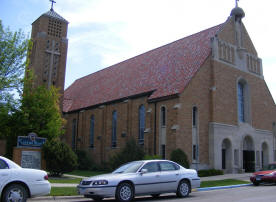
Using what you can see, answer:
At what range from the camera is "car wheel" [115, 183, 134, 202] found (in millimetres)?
11594

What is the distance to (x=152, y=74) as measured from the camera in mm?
32406

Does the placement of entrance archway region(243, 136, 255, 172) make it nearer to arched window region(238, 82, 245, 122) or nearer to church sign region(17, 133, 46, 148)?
arched window region(238, 82, 245, 122)

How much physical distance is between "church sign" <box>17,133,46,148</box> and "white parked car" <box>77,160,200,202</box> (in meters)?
9.44

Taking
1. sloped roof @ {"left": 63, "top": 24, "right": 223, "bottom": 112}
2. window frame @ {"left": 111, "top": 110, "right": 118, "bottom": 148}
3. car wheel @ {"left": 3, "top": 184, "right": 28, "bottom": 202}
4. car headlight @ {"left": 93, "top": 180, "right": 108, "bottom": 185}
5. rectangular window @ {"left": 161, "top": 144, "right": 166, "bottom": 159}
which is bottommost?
car wheel @ {"left": 3, "top": 184, "right": 28, "bottom": 202}

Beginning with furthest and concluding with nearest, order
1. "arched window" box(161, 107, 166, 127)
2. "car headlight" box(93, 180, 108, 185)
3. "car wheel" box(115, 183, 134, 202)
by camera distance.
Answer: "arched window" box(161, 107, 166, 127) < "car wheel" box(115, 183, 134, 202) < "car headlight" box(93, 180, 108, 185)

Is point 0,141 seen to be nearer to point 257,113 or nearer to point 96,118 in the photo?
point 96,118

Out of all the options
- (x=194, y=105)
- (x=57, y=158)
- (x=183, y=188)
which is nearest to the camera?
(x=183, y=188)

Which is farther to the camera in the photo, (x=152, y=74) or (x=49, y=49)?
(x=49, y=49)

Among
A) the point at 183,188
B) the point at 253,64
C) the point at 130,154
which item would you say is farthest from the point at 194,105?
the point at 183,188

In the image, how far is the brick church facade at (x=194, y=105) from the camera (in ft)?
86.8

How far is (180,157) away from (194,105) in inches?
199

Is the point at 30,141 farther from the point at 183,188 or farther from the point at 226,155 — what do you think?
the point at 226,155

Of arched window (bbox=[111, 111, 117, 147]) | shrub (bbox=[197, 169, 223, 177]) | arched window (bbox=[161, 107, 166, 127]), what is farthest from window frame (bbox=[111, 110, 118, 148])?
shrub (bbox=[197, 169, 223, 177])

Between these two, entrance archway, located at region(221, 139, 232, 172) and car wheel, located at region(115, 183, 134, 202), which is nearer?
car wheel, located at region(115, 183, 134, 202)
